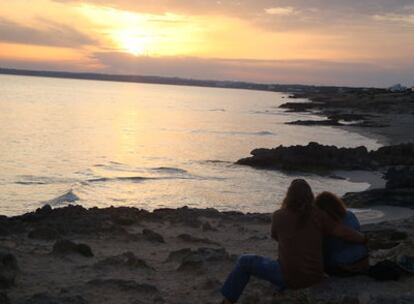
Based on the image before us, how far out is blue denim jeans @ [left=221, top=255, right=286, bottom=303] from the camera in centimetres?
621

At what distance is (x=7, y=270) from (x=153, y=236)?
11.9 feet

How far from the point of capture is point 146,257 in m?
9.83

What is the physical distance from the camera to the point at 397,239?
34.4 feet

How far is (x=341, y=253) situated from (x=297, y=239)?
2.87 ft

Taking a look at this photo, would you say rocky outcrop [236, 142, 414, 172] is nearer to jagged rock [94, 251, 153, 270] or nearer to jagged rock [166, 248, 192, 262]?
jagged rock [166, 248, 192, 262]

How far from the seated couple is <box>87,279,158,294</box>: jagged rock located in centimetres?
172

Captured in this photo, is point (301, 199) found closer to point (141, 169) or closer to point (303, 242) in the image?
point (303, 242)

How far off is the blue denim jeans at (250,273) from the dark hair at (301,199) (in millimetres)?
690

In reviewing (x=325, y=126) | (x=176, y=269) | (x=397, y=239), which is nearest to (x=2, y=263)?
(x=176, y=269)

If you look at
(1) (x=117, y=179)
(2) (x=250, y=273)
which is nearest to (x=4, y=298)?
(2) (x=250, y=273)

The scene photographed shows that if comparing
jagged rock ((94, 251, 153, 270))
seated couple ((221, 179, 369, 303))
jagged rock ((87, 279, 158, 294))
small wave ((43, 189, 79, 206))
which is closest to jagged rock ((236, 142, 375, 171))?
small wave ((43, 189, 79, 206))

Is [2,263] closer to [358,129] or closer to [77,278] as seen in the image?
[77,278]

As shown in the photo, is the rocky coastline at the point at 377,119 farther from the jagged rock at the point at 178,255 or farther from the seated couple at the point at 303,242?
the seated couple at the point at 303,242

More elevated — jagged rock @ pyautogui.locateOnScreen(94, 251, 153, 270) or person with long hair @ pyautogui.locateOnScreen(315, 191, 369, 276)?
person with long hair @ pyautogui.locateOnScreen(315, 191, 369, 276)
